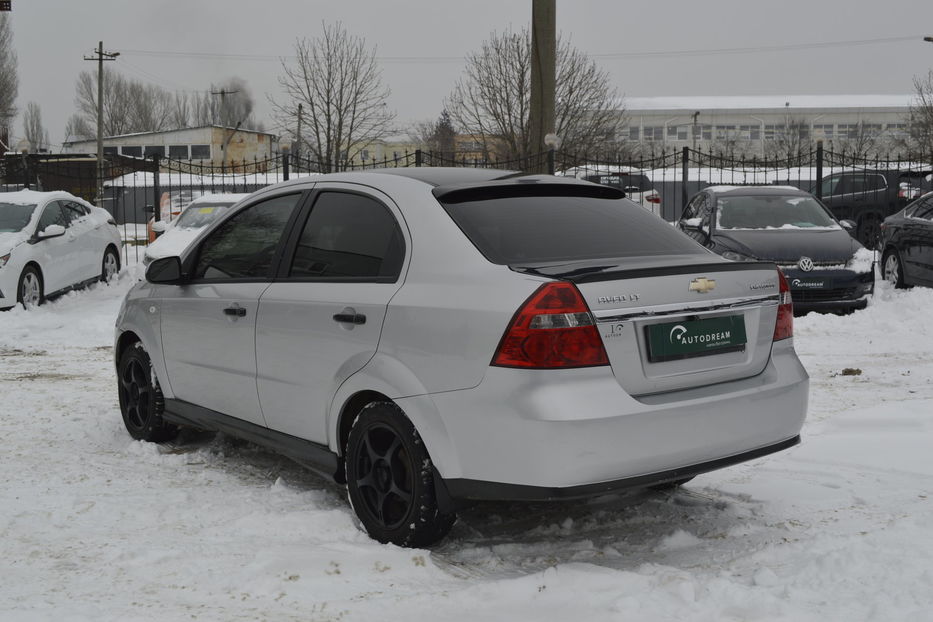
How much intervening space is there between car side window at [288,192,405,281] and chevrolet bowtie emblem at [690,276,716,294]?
119cm

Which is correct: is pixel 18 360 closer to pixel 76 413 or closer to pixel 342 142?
pixel 76 413

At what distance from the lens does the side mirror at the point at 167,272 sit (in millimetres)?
5223

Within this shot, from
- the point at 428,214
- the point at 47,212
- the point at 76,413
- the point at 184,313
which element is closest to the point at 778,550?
the point at 428,214

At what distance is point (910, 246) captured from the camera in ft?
41.9

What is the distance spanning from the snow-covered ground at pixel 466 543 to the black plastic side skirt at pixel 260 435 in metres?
0.22

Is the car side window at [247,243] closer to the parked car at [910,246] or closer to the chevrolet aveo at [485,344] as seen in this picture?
the chevrolet aveo at [485,344]

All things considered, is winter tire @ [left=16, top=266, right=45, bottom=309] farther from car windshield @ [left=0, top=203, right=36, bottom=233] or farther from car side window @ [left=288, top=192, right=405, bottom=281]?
car side window @ [left=288, top=192, right=405, bottom=281]

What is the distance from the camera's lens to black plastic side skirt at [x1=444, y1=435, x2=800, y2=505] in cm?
336

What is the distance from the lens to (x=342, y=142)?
40094 mm

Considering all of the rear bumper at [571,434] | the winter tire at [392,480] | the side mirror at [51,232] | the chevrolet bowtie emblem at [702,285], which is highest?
the side mirror at [51,232]

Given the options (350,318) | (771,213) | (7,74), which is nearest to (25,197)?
(771,213)

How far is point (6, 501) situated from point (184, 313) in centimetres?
130

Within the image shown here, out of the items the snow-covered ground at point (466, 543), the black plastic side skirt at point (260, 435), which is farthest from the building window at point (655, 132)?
the black plastic side skirt at point (260, 435)

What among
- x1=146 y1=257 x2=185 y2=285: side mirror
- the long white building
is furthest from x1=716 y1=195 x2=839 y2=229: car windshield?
the long white building
